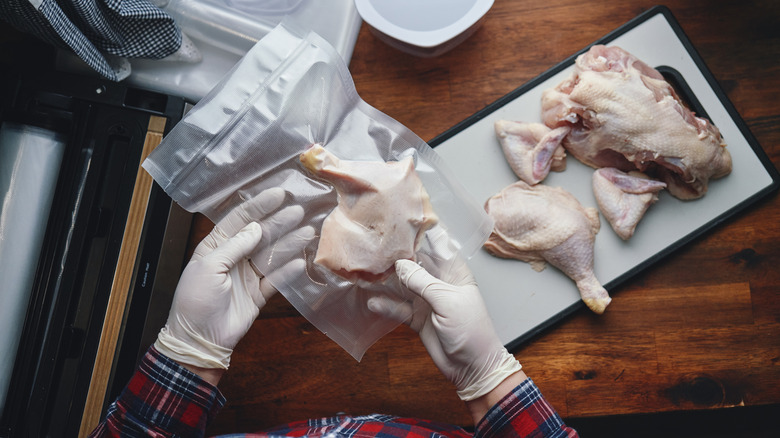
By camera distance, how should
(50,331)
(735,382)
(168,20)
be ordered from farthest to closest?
(735,382) → (168,20) → (50,331)

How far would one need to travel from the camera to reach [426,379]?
139 centimetres

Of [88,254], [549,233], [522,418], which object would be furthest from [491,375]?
[88,254]

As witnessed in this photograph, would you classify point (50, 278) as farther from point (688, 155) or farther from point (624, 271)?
point (688, 155)

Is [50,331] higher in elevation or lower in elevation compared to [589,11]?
lower

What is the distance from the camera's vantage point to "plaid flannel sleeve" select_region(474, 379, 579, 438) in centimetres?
110

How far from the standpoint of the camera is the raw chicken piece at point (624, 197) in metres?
1.34

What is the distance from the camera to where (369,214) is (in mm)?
1105

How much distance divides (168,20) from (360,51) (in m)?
0.50

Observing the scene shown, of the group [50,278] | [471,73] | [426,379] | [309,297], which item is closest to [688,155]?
[471,73]

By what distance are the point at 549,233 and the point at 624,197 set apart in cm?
22

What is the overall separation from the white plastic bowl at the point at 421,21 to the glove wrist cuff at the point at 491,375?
0.79 metres

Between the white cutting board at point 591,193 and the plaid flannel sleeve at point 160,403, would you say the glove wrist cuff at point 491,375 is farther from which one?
the plaid flannel sleeve at point 160,403

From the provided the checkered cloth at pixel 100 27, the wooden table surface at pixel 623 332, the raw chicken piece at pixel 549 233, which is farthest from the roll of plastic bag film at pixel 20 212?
the raw chicken piece at pixel 549 233

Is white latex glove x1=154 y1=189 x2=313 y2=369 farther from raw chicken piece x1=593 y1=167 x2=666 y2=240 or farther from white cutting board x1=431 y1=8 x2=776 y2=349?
raw chicken piece x1=593 y1=167 x2=666 y2=240
